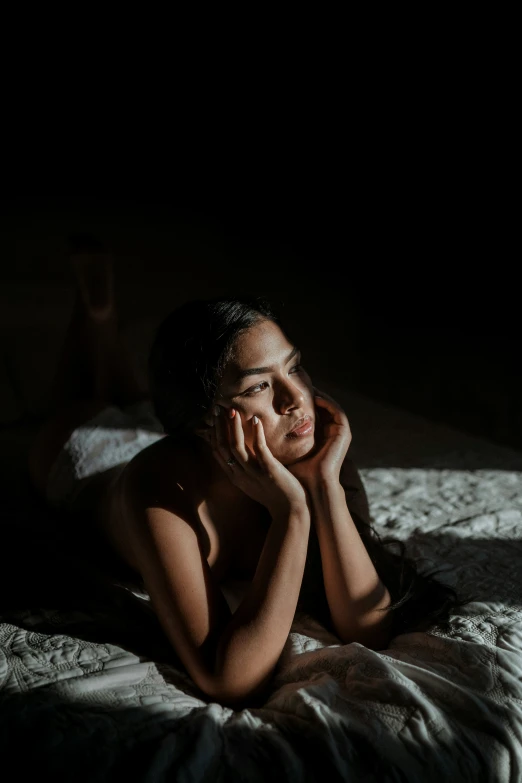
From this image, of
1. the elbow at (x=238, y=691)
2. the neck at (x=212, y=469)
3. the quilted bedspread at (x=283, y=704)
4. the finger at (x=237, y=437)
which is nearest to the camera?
the quilted bedspread at (x=283, y=704)

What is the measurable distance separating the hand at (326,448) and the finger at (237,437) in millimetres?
138

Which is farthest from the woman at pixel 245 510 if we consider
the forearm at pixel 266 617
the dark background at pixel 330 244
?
the dark background at pixel 330 244

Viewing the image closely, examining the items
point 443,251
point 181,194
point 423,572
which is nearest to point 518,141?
point 443,251

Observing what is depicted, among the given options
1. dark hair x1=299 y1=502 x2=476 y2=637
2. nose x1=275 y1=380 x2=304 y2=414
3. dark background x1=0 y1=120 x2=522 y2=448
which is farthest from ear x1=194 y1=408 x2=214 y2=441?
dark background x1=0 y1=120 x2=522 y2=448

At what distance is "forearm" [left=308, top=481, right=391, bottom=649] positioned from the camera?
1.19 meters

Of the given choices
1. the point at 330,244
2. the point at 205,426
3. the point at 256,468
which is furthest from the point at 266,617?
the point at 330,244

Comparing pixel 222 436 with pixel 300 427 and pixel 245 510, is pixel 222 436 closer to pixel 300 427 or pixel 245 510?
pixel 300 427

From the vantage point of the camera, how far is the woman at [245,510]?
107 cm

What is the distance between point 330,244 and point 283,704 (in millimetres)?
2814

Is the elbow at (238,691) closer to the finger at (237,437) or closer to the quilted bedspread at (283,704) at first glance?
the quilted bedspread at (283,704)

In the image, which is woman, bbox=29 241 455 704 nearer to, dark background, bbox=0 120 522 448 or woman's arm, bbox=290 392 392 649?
woman's arm, bbox=290 392 392 649

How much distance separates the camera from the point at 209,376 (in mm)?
1155

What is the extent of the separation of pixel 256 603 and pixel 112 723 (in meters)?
0.27

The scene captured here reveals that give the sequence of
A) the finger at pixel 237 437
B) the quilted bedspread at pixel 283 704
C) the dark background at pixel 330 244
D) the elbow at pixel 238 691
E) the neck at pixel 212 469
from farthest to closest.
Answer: the dark background at pixel 330 244 → the neck at pixel 212 469 → the finger at pixel 237 437 → the elbow at pixel 238 691 → the quilted bedspread at pixel 283 704
